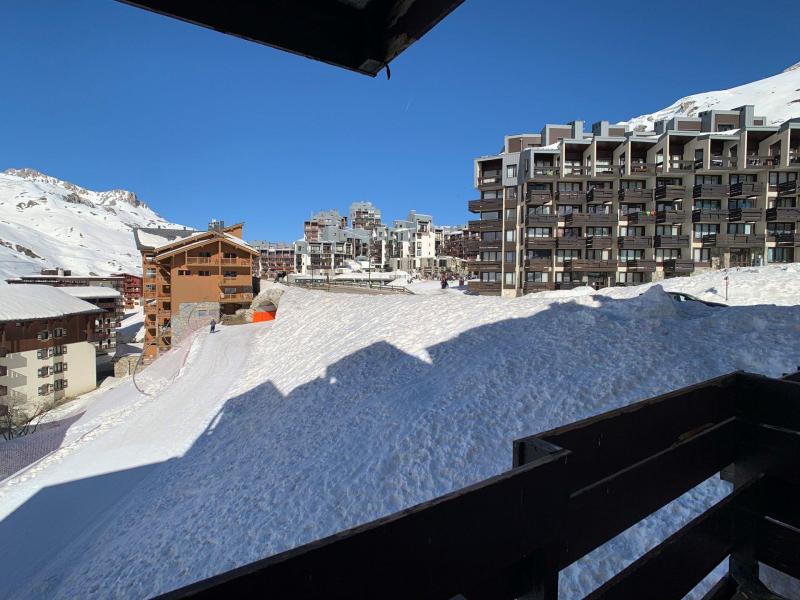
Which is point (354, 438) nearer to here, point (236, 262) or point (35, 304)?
point (236, 262)

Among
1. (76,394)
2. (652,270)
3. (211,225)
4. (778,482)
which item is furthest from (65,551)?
(652,270)

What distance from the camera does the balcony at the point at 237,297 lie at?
38.9 m

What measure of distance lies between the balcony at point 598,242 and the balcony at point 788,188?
17.6 meters

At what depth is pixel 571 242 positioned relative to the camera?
39125 millimetres

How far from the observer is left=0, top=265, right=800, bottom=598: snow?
7.18m

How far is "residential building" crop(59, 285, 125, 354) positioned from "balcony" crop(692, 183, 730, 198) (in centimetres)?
6736

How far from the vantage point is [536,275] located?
39.8 meters

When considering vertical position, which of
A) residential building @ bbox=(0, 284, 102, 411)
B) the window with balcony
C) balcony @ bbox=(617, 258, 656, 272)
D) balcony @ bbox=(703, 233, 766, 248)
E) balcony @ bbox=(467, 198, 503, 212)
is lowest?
residential building @ bbox=(0, 284, 102, 411)

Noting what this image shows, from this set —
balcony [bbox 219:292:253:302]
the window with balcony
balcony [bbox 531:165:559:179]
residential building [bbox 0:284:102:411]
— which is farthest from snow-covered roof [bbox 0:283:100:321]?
the window with balcony

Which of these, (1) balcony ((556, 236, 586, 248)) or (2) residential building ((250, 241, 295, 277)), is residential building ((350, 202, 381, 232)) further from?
(1) balcony ((556, 236, 586, 248))

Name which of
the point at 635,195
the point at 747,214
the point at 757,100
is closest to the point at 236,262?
the point at 635,195

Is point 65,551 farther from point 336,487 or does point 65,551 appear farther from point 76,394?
point 76,394

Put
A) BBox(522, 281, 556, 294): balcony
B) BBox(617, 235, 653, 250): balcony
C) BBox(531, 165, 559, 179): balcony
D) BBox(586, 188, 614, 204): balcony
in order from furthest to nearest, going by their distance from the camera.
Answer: BBox(531, 165, 559, 179): balcony, BBox(522, 281, 556, 294): balcony, BBox(617, 235, 653, 250): balcony, BBox(586, 188, 614, 204): balcony

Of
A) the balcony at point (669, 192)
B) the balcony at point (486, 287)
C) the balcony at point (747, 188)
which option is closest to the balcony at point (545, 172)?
the balcony at point (669, 192)
